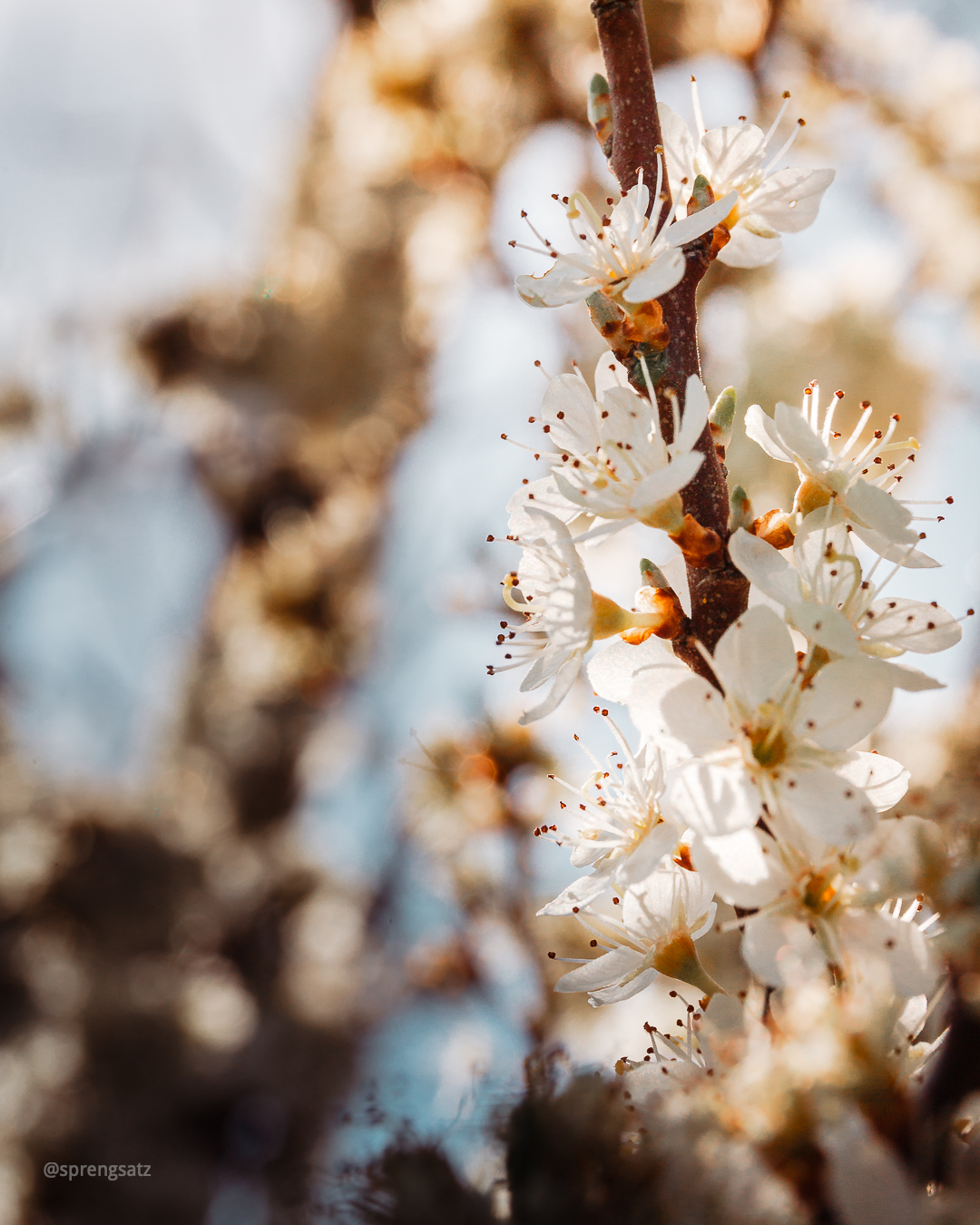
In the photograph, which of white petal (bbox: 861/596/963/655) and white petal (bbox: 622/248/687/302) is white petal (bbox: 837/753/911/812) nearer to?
white petal (bbox: 861/596/963/655)

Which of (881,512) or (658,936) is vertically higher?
(881,512)

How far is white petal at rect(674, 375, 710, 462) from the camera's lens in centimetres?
32

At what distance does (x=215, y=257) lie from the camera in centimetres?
220

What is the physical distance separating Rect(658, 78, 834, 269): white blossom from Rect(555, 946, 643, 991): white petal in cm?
34

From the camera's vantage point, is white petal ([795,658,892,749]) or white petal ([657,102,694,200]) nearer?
white petal ([795,658,892,749])

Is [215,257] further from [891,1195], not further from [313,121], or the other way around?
[891,1195]

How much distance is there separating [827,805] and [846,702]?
4 centimetres

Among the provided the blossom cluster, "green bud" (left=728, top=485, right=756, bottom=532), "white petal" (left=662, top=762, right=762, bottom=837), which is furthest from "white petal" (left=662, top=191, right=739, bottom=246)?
"white petal" (left=662, top=762, right=762, bottom=837)

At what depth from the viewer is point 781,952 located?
0.28 meters

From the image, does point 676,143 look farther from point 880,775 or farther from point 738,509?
point 880,775

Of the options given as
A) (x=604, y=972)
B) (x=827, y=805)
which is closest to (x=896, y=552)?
(x=827, y=805)

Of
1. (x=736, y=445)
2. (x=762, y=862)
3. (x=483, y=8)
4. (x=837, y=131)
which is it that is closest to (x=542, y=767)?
(x=736, y=445)

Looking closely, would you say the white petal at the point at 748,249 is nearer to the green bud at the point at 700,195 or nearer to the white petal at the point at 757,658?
the green bud at the point at 700,195

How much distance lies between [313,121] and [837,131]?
4.89 ft
